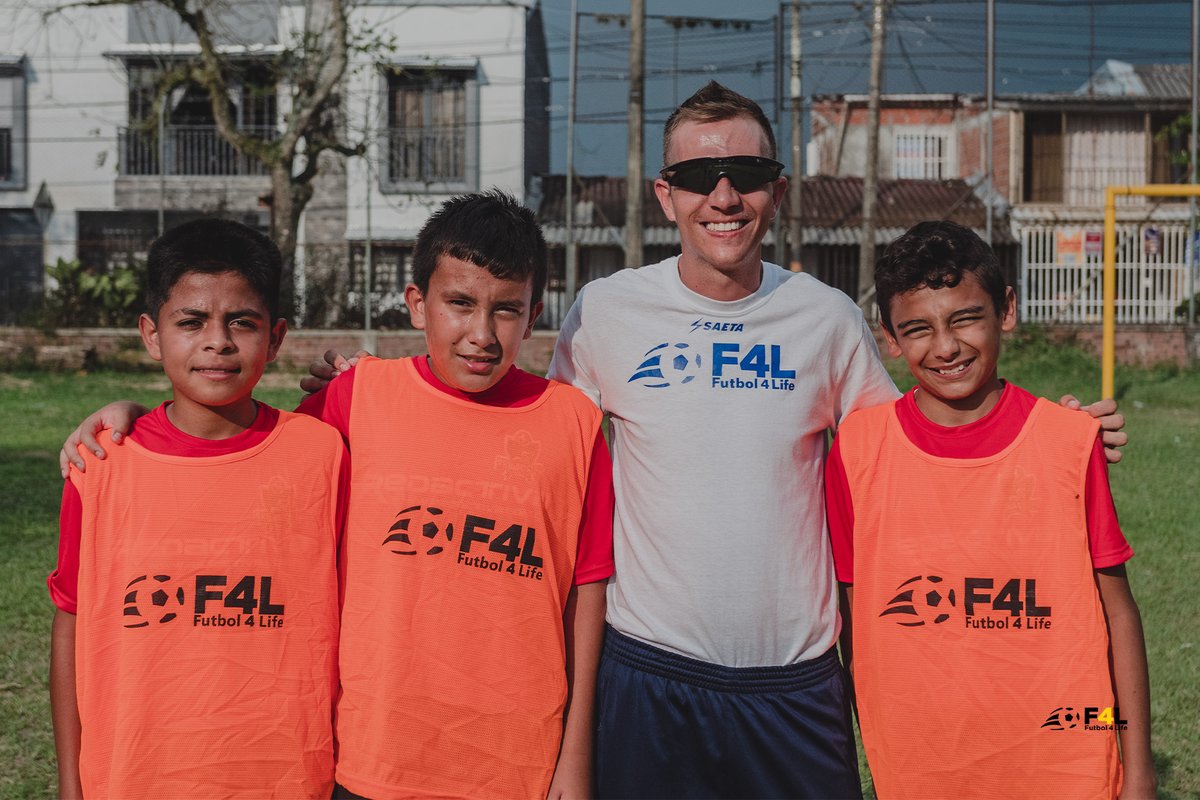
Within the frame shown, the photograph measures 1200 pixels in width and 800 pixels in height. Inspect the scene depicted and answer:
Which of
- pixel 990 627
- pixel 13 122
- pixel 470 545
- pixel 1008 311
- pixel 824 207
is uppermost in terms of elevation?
pixel 13 122

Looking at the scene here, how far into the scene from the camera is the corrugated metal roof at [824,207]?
24.4m

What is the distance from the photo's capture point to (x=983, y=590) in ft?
8.02

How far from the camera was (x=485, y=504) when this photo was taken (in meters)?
2.43

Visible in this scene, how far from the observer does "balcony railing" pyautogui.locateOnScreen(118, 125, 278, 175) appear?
23406 millimetres

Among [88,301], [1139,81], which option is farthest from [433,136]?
[1139,81]

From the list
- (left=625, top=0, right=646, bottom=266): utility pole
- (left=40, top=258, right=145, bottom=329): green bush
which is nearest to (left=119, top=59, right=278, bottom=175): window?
(left=40, top=258, right=145, bottom=329): green bush

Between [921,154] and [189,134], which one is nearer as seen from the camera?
[189,134]

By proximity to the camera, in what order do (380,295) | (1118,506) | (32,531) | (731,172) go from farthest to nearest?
(380,295), (1118,506), (32,531), (731,172)

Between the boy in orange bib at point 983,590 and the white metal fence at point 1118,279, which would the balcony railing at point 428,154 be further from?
the boy in orange bib at point 983,590

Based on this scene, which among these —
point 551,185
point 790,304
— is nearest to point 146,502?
point 790,304

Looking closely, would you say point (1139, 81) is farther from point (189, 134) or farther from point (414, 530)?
point (414, 530)

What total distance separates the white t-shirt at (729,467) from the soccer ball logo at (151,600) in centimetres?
93

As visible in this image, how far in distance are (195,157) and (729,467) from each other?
900 inches

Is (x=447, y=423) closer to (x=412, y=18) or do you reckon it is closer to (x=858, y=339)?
(x=858, y=339)
